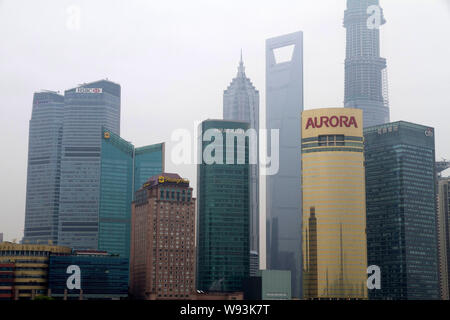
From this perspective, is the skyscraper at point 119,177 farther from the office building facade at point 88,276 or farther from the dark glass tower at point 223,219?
the office building facade at point 88,276

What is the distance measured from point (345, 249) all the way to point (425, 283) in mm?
25248

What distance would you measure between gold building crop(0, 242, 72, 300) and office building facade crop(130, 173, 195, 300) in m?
21.7

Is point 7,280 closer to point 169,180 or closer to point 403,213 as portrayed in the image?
point 169,180

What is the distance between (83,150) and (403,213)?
8694cm

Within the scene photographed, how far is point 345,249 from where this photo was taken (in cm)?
13588

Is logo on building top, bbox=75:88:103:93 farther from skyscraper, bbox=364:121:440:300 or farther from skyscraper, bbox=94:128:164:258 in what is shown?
skyscraper, bbox=364:121:440:300

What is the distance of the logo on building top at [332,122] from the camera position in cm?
14225

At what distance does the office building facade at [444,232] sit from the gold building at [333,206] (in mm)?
37866

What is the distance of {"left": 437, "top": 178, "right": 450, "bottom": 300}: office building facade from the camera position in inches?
6545

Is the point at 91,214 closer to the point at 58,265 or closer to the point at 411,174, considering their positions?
the point at 58,265

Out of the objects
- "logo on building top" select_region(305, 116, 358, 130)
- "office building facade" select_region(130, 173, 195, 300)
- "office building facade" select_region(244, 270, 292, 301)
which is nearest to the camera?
"office building facade" select_region(130, 173, 195, 300)

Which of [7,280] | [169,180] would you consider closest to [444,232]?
[169,180]

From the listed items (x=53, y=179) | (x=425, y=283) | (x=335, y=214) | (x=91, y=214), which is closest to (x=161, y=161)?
(x=91, y=214)

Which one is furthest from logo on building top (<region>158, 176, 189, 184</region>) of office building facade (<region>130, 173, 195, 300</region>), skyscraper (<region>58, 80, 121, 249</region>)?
skyscraper (<region>58, 80, 121, 249</region>)
